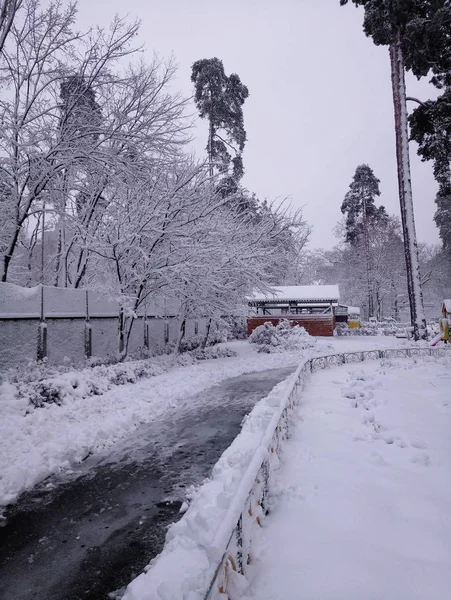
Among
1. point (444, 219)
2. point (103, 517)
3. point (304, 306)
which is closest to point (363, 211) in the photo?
point (444, 219)

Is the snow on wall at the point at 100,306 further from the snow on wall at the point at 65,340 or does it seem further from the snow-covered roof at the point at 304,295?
the snow-covered roof at the point at 304,295

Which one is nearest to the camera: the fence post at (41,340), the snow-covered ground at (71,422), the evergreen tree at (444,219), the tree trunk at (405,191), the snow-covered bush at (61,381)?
the snow-covered ground at (71,422)

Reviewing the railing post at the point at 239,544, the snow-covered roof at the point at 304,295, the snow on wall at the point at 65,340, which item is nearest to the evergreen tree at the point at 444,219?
the snow-covered roof at the point at 304,295

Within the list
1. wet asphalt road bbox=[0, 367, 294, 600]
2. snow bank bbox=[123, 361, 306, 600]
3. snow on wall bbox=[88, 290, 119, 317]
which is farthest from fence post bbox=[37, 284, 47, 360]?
snow bank bbox=[123, 361, 306, 600]

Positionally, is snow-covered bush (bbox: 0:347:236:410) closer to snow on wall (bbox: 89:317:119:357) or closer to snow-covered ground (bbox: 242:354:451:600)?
snow on wall (bbox: 89:317:119:357)

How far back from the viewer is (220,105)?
30.8 metres

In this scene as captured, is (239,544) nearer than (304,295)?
Yes

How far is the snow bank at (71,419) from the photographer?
5387 millimetres

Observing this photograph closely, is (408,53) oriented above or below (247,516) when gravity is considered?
above

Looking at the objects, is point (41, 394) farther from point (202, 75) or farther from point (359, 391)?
point (202, 75)

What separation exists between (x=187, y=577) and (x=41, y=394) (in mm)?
6842

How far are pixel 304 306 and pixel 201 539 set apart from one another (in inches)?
1185

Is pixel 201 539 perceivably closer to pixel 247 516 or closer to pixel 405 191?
pixel 247 516

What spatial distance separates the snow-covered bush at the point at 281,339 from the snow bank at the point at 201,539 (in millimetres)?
17522
